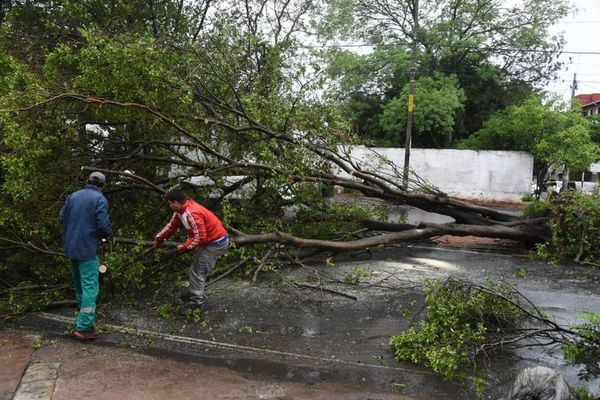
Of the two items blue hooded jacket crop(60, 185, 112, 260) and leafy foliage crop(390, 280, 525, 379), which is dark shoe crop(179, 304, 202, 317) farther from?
leafy foliage crop(390, 280, 525, 379)

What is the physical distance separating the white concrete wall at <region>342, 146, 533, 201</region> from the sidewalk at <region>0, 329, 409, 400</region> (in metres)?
16.2

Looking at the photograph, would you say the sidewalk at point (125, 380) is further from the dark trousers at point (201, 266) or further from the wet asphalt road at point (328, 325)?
the dark trousers at point (201, 266)

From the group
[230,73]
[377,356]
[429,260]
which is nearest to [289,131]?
[230,73]

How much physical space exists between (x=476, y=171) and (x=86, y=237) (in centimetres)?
1862

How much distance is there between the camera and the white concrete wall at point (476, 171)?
2056 centimetres

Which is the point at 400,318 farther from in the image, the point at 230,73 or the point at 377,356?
the point at 230,73

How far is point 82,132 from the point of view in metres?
6.71

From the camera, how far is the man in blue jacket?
479cm

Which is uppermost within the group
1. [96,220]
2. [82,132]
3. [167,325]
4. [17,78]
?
[17,78]

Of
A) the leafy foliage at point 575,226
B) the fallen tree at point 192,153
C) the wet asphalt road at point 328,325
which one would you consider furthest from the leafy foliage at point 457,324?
the leafy foliage at point 575,226

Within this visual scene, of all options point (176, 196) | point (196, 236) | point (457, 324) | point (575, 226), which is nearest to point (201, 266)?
point (196, 236)

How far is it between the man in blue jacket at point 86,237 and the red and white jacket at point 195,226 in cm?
67

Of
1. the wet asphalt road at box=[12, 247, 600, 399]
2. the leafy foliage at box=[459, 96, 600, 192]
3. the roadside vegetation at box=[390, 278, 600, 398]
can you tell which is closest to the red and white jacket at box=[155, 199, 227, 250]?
the wet asphalt road at box=[12, 247, 600, 399]

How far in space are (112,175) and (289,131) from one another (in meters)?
2.43
